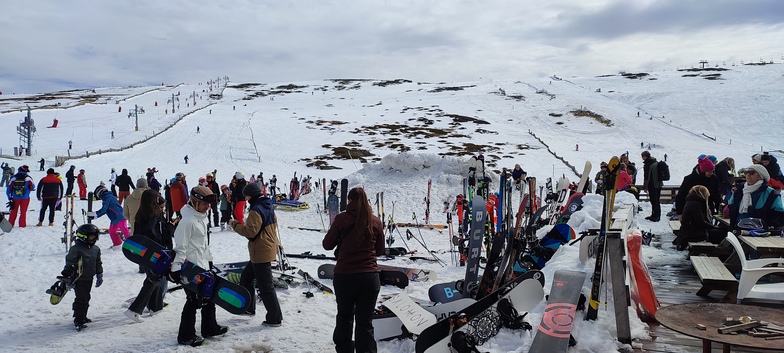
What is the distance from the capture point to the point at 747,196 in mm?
6582

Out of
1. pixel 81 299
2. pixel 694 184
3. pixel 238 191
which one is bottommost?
pixel 81 299

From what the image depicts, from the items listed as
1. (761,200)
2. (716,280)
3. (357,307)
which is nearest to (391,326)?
(357,307)

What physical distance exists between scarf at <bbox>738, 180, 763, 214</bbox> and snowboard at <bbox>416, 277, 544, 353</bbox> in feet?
12.0

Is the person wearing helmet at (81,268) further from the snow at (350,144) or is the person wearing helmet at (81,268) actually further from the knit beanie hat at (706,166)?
the knit beanie hat at (706,166)

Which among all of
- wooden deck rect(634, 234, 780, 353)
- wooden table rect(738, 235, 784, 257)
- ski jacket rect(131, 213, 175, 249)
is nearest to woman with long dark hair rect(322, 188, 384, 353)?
wooden deck rect(634, 234, 780, 353)

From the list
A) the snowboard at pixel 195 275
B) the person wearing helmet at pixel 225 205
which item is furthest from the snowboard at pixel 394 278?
the person wearing helmet at pixel 225 205

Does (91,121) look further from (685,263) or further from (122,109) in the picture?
(685,263)

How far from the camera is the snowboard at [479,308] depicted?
4484 mm

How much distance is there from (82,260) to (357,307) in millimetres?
3308

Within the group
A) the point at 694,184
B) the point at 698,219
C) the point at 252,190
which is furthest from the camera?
the point at 694,184

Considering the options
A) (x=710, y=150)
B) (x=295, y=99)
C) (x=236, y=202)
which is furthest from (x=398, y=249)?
(x=295, y=99)

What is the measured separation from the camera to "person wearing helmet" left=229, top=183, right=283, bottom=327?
558cm

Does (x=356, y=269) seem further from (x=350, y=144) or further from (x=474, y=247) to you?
(x=350, y=144)

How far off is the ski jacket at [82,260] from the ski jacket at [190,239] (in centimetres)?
113
